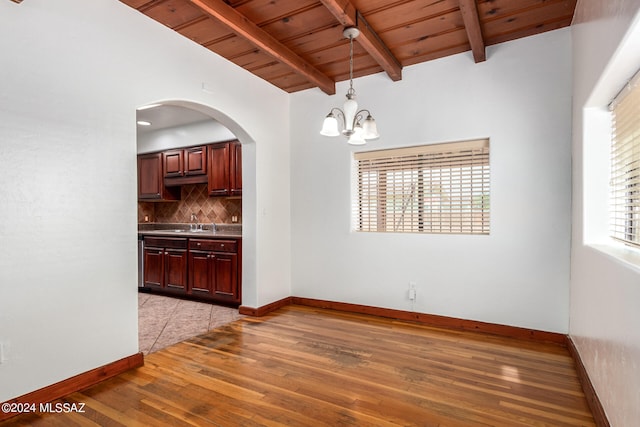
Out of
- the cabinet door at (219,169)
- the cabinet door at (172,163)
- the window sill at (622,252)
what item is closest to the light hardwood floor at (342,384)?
the window sill at (622,252)

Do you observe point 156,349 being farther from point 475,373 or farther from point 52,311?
point 475,373

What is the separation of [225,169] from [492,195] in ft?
11.0

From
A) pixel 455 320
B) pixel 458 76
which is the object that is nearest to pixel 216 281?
pixel 455 320

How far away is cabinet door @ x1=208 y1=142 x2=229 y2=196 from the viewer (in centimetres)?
485

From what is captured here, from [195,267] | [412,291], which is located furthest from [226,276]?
[412,291]

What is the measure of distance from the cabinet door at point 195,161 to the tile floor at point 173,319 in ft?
6.06

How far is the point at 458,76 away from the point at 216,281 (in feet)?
11.7

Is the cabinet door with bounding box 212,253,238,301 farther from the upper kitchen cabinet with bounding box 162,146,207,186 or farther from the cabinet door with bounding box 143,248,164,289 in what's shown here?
the upper kitchen cabinet with bounding box 162,146,207,186

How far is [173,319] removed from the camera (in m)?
3.79

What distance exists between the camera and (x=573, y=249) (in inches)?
112

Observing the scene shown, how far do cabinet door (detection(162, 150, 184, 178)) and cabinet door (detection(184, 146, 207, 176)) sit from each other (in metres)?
0.12

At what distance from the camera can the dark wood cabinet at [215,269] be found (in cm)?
425

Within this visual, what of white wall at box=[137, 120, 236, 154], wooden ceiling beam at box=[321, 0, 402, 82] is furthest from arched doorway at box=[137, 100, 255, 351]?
wooden ceiling beam at box=[321, 0, 402, 82]

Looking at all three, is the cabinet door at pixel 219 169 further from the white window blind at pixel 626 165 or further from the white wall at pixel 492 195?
the white window blind at pixel 626 165
